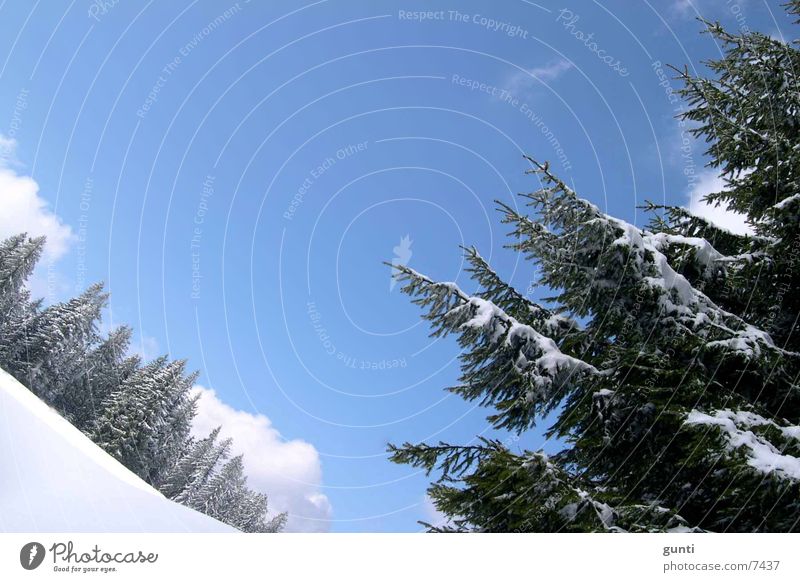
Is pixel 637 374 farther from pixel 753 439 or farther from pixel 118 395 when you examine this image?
pixel 118 395

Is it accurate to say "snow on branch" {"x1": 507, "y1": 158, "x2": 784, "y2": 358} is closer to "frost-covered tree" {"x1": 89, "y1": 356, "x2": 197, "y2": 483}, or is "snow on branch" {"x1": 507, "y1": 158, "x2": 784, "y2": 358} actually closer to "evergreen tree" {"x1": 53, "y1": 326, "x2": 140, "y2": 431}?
"frost-covered tree" {"x1": 89, "y1": 356, "x2": 197, "y2": 483}

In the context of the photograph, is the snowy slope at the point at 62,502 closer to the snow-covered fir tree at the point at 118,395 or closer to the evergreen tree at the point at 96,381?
the snow-covered fir tree at the point at 118,395

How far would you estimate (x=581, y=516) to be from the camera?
4070 millimetres

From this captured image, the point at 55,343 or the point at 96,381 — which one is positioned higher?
the point at 55,343

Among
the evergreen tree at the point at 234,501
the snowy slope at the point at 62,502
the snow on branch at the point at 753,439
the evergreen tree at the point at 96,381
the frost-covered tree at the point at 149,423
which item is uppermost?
the evergreen tree at the point at 96,381

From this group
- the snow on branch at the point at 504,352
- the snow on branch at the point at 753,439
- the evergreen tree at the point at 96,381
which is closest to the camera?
the snow on branch at the point at 753,439

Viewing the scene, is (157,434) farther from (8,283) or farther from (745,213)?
(745,213)

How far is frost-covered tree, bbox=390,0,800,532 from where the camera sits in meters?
4.07

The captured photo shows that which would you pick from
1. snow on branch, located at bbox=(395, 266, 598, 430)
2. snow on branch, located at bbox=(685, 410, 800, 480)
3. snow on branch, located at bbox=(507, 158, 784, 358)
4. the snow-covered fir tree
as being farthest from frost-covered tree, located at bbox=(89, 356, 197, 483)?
snow on branch, located at bbox=(685, 410, 800, 480)

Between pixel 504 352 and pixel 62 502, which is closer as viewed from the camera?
pixel 62 502

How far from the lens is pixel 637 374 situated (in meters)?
5.23

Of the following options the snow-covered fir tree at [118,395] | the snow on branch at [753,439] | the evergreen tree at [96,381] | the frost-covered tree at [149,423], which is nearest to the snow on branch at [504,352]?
the snow on branch at [753,439]

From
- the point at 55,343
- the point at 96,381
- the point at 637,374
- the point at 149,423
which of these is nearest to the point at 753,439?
the point at 637,374

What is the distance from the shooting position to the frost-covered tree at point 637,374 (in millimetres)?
4074
